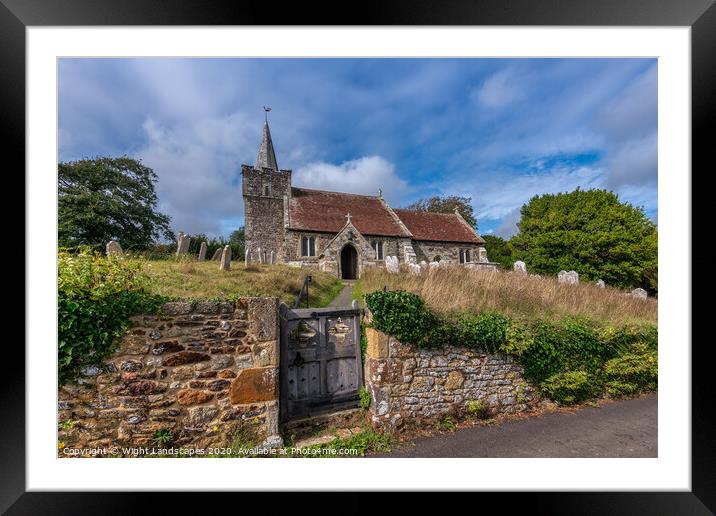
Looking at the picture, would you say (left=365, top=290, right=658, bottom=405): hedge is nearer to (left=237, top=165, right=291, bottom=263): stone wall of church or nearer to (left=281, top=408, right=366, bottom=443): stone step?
(left=281, top=408, right=366, bottom=443): stone step

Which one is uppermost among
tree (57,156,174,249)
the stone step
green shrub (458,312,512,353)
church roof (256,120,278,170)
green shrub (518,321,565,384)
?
church roof (256,120,278,170)

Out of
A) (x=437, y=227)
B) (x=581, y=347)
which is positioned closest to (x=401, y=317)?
(x=581, y=347)

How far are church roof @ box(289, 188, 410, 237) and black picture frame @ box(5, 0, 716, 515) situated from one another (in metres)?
13.0

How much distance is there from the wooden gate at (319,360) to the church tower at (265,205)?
14.2 m

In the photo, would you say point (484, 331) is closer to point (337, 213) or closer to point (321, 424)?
point (321, 424)

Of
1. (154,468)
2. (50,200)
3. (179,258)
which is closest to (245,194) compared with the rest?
(179,258)

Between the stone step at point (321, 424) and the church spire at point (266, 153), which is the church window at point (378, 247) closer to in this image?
the church spire at point (266, 153)

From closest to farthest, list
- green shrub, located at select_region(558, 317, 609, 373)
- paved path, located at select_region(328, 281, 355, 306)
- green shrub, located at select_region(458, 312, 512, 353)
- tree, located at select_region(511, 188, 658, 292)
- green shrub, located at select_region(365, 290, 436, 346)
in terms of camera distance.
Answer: green shrub, located at select_region(365, 290, 436, 346) → green shrub, located at select_region(458, 312, 512, 353) → green shrub, located at select_region(558, 317, 609, 373) → paved path, located at select_region(328, 281, 355, 306) → tree, located at select_region(511, 188, 658, 292)

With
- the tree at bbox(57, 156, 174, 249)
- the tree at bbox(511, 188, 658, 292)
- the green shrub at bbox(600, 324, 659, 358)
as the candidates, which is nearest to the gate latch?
the green shrub at bbox(600, 324, 659, 358)

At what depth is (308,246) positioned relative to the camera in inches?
603

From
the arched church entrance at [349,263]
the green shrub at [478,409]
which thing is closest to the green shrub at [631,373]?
the green shrub at [478,409]

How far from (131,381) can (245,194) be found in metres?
16.8

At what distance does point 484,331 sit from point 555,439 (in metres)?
1.45

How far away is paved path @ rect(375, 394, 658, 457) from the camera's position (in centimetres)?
280
